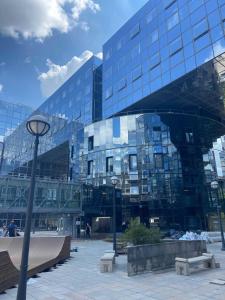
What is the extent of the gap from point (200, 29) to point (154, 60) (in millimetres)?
7055

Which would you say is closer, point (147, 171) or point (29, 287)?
point (29, 287)

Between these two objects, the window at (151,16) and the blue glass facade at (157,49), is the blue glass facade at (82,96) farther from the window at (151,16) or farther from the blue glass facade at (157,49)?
the window at (151,16)

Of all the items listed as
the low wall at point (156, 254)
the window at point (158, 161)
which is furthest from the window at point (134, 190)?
the low wall at point (156, 254)

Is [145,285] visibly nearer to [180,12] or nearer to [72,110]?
[180,12]

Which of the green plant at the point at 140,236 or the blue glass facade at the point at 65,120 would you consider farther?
the blue glass facade at the point at 65,120

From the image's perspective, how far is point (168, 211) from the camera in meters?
32.0

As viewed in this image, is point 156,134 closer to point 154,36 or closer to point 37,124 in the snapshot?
point 154,36

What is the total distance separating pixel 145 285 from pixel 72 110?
150 ft

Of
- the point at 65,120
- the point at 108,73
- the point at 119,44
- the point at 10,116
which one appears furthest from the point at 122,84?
the point at 10,116

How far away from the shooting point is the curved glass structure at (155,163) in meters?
32.5

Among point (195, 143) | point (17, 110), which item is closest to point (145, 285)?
point (195, 143)

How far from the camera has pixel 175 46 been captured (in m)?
30.7

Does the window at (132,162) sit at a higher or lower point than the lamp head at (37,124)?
higher

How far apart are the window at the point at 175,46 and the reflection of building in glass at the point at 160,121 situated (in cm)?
13
